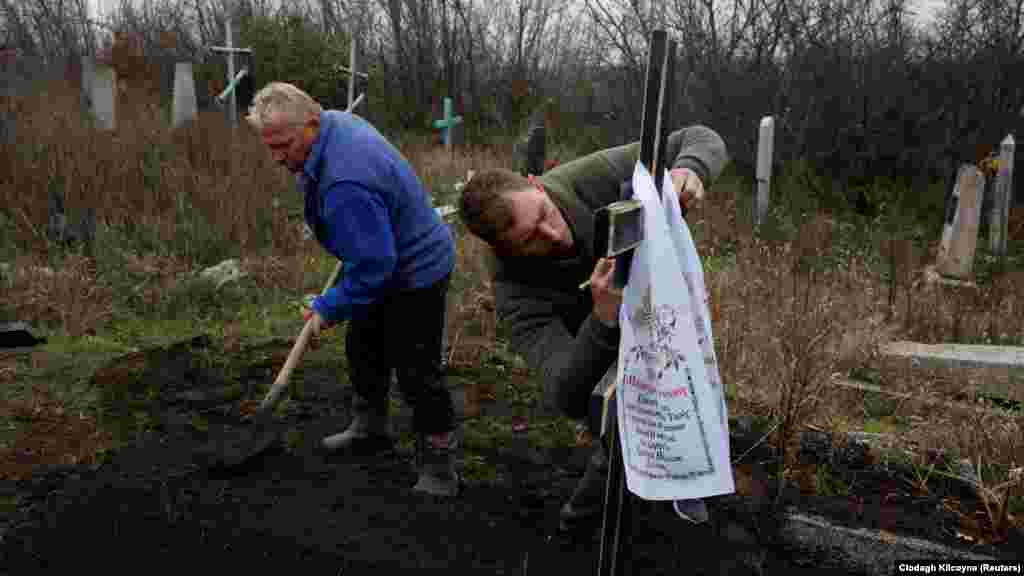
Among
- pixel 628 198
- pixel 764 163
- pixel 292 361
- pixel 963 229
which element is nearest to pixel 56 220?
pixel 292 361

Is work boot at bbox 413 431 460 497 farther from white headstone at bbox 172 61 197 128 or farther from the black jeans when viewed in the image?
white headstone at bbox 172 61 197 128

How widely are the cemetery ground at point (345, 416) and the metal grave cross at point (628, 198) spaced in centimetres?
66

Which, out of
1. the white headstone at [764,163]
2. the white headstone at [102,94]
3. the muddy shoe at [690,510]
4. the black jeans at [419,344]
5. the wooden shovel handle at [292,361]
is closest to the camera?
the muddy shoe at [690,510]

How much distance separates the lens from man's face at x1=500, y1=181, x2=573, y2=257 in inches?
88.9

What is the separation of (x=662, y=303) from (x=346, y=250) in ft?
4.21

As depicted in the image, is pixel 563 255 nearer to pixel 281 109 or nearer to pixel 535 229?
pixel 535 229

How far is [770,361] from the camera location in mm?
4340

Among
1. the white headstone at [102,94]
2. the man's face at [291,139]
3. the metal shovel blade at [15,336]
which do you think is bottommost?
the metal shovel blade at [15,336]

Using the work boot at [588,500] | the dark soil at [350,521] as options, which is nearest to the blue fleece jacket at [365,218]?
the dark soil at [350,521]

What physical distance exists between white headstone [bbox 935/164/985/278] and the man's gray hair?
24.4 feet

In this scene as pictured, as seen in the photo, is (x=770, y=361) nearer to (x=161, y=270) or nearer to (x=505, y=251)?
(x=505, y=251)

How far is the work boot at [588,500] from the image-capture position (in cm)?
263

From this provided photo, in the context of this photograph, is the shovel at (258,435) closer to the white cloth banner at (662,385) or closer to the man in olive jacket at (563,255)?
the man in olive jacket at (563,255)

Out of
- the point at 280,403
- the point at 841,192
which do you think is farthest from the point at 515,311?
the point at 841,192
